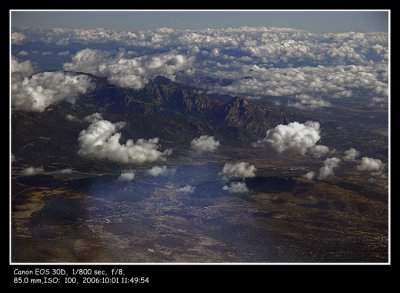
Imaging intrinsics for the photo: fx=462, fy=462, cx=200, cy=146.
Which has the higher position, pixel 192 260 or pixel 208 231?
pixel 208 231

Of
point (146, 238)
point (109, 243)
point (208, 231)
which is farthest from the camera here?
point (208, 231)

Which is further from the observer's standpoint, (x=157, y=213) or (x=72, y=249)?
(x=157, y=213)

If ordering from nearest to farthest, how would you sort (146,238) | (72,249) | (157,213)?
(72,249) < (146,238) < (157,213)

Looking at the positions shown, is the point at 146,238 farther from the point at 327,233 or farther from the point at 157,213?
the point at 327,233

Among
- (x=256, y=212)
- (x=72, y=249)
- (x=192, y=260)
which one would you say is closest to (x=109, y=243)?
(x=72, y=249)

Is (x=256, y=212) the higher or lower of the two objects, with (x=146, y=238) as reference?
higher
